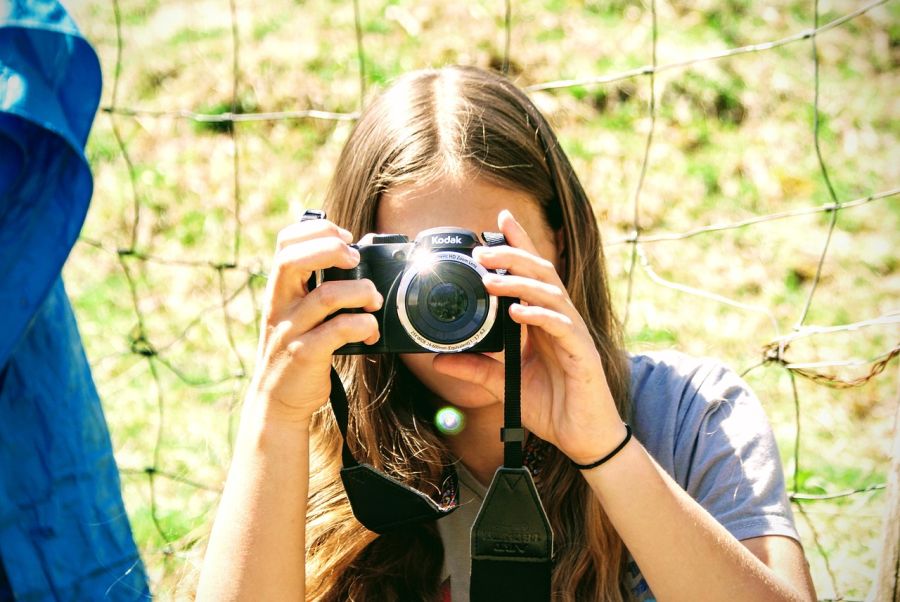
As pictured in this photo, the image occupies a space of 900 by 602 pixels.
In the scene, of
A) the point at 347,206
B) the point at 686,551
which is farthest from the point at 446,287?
the point at 686,551

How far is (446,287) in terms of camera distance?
1.23 m

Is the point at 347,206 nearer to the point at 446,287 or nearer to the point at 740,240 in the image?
the point at 446,287

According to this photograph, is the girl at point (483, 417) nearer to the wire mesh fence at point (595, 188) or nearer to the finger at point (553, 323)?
the finger at point (553, 323)

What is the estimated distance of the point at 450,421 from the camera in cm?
154

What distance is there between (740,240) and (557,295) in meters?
2.05

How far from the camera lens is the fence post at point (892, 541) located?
1509 mm

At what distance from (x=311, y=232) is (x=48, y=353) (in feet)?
1.85

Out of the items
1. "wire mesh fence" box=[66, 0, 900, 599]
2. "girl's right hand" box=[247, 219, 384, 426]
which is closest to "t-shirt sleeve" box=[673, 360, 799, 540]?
"girl's right hand" box=[247, 219, 384, 426]

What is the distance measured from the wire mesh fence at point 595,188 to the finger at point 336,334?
1150 millimetres

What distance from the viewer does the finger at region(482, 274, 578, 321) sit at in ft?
3.92

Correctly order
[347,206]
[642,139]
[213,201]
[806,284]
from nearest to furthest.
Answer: [347,206] < [806,284] < [642,139] < [213,201]

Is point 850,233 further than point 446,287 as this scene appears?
Yes

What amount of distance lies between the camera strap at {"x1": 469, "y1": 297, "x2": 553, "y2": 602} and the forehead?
0.32 metres

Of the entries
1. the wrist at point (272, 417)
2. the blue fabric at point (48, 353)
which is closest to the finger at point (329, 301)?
the wrist at point (272, 417)
